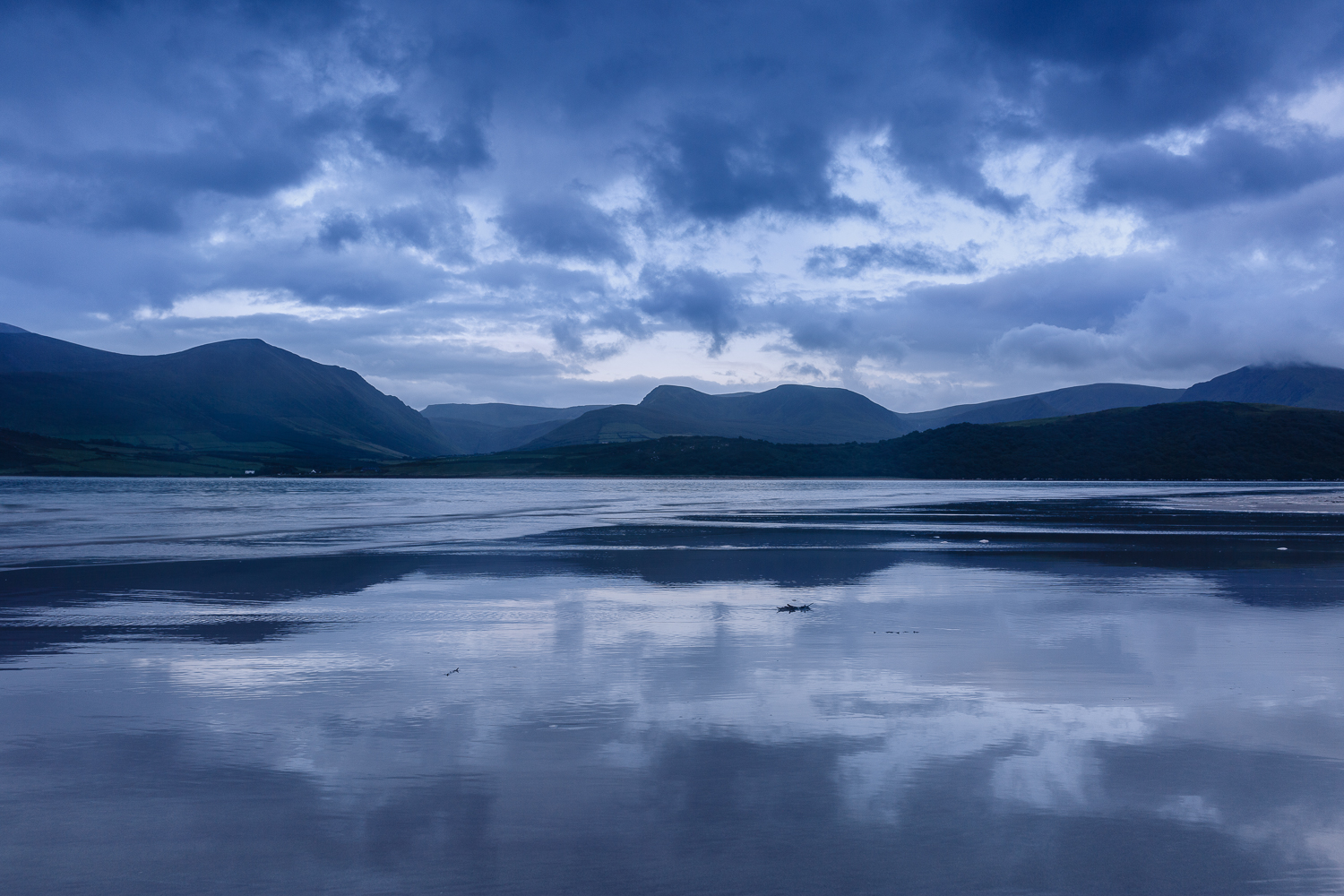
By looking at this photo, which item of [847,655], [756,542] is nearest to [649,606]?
[847,655]

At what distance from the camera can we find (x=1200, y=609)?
56.0 feet

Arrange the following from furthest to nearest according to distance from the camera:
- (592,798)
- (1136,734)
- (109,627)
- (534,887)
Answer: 1. (109,627)
2. (1136,734)
3. (592,798)
4. (534,887)

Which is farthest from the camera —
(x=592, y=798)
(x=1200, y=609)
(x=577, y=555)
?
(x=577, y=555)

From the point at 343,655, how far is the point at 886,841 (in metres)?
9.17

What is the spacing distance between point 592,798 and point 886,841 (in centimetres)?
239

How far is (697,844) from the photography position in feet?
20.6

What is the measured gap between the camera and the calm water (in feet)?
19.8

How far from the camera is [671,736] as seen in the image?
8891 millimetres

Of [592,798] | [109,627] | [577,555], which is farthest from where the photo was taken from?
[577,555]

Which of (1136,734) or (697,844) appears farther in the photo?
(1136,734)

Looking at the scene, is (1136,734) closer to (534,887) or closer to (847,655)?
(847,655)

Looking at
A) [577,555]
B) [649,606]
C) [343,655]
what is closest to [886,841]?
[343,655]

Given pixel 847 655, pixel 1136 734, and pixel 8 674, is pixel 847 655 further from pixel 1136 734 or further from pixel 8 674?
pixel 8 674

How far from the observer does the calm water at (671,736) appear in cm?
602
